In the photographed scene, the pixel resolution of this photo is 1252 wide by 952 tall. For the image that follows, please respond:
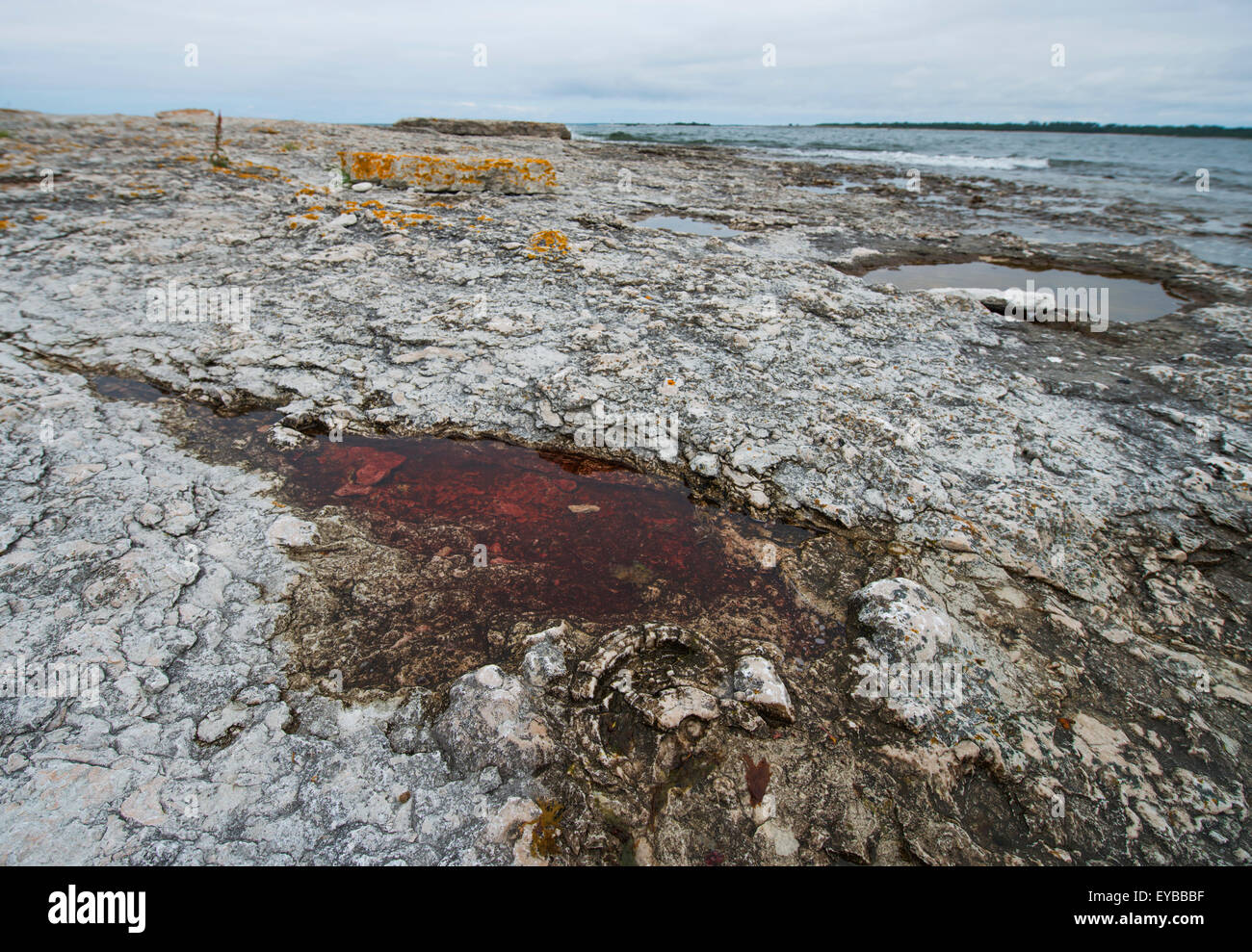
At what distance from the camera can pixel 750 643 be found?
7.39ft

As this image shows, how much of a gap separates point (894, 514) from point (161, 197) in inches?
351

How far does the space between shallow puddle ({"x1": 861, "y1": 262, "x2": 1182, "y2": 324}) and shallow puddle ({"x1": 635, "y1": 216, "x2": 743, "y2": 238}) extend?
228 cm

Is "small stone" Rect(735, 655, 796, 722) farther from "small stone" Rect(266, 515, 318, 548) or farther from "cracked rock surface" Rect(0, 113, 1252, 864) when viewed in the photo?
"small stone" Rect(266, 515, 318, 548)

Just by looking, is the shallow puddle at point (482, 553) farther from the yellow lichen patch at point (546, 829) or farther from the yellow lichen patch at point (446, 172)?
the yellow lichen patch at point (446, 172)

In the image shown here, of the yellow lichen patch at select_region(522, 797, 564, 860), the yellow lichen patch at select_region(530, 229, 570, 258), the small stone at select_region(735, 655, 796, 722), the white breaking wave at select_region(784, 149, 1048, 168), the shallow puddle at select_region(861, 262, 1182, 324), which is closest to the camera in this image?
the yellow lichen patch at select_region(522, 797, 564, 860)

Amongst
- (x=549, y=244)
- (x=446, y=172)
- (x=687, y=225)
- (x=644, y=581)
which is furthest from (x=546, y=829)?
(x=446, y=172)

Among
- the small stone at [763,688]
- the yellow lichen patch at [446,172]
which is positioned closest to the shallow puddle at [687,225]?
the yellow lichen patch at [446,172]

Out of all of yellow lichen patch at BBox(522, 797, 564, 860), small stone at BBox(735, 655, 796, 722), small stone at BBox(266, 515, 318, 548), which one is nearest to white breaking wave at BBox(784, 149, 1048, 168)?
small stone at BBox(735, 655, 796, 722)

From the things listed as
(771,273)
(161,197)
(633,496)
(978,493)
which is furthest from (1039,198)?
(161,197)

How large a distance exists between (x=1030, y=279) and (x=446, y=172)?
8.19 meters

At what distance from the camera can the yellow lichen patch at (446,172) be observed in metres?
7.63

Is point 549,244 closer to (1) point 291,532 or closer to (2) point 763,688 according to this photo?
(1) point 291,532

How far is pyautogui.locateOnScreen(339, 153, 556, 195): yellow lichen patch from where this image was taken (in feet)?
25.0

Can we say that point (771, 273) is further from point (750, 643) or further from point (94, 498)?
point (94, 498)
